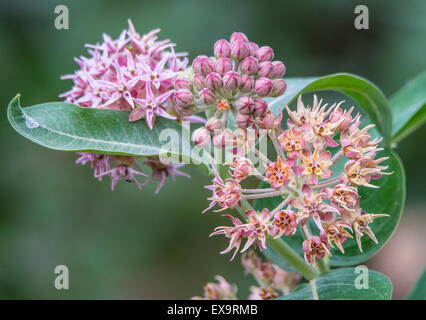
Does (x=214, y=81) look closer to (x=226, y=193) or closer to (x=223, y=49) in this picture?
(x=223, y=49)

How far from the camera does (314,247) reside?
1.78 meters

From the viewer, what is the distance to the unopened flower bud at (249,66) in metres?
1.88

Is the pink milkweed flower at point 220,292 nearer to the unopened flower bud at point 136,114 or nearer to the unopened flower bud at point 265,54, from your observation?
the unopened flower bud at point 136,114

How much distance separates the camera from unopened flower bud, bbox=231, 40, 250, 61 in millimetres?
1895

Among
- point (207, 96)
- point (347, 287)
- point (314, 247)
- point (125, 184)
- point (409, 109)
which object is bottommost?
point (347, 287)

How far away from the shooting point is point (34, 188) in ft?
15.6

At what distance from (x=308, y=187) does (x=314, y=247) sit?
20 cm

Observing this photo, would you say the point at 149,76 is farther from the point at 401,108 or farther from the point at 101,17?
the point at 101,17

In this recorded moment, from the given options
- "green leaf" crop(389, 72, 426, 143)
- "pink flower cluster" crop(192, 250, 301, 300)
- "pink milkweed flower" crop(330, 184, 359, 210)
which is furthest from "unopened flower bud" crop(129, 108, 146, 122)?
"green leaf" crop(389, 72, 426, 143)

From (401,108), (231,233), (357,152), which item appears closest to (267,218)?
(231,233)

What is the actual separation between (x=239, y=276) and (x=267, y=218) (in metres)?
3.07

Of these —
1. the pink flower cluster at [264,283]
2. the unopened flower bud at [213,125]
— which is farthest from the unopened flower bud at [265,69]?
the pink flower cluster at [264,283]

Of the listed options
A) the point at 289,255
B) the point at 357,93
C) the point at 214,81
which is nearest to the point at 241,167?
the point at 214,81
